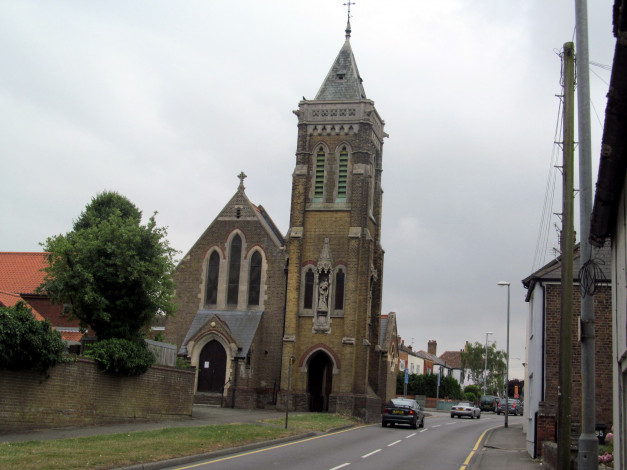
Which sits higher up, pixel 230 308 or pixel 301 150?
pixel 301 150

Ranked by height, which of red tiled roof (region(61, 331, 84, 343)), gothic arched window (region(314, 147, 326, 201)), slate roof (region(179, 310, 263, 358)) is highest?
gothic arched window (region(314, 147, 326, 201))

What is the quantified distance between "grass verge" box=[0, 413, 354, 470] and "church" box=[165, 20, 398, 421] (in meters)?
13.8

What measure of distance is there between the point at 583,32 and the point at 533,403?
16.5 meters

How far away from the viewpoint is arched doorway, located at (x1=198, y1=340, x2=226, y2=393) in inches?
1541

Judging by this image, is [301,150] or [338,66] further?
[338,66]

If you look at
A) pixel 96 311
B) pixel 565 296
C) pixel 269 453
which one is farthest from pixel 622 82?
pixel 96 311

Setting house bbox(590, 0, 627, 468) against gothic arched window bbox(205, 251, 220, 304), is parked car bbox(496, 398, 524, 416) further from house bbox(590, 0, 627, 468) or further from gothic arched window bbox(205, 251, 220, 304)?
house bbox(590, 0, 627, 468)

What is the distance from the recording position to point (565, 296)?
40.6 ft

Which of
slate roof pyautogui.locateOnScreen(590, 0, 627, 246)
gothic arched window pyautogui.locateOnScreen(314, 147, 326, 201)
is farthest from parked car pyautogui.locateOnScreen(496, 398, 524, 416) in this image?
slate roof pyautogui.locateOnScreen(590, 0, 627, 246)

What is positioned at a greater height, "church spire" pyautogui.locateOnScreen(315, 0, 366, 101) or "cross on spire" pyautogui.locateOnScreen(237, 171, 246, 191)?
"church spire" pyautogui.locateOnScreen(315, 0, 366, 101)

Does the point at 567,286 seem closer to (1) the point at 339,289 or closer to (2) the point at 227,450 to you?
(2) the point at 227,450

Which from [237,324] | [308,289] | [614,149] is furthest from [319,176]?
[614,149]

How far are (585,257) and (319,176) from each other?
31.1m

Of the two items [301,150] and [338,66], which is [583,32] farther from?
[338,66]
